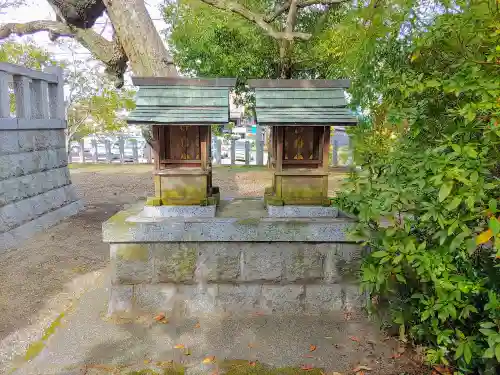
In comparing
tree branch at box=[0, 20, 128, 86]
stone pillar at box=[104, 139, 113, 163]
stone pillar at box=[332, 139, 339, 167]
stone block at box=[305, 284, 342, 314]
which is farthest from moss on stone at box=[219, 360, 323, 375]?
stone pillar at box=[104, 139, 113, 163]

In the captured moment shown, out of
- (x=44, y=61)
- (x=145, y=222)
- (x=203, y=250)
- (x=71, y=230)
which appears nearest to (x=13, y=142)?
(x=71, y=230)

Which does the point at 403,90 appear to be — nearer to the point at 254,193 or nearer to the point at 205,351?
the point at 205,351

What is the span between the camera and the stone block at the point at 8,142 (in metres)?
6.19

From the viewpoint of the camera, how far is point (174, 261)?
3879 mm

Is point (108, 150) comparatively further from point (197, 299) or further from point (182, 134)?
point (197, 299)

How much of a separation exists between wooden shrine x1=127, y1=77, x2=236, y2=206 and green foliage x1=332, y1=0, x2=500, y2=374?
1.52 metres

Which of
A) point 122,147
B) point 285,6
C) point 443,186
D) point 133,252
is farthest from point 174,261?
point 122,147

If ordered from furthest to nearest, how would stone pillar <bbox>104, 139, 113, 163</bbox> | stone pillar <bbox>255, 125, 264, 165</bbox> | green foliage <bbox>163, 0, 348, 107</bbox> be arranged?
stone pillar <bbox>104, 139, 113, 163</bbox>, stone pillar <bbox>255, 125, 264, 165</bbox>, green foliage <bbox>163, 0, 348, 107</bbox>

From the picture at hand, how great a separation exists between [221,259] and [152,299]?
0.81 m

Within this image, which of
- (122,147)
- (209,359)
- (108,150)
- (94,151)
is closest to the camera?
(209,359)

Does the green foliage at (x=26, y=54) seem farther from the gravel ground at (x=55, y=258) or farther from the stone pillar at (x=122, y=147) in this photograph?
the gravel ground at (x=55, y=258)

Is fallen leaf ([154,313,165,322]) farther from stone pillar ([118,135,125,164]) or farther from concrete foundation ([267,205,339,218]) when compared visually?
stone pillar ([118,135,125,164])

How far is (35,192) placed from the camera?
713cm

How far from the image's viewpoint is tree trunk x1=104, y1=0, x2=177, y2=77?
536 cm
